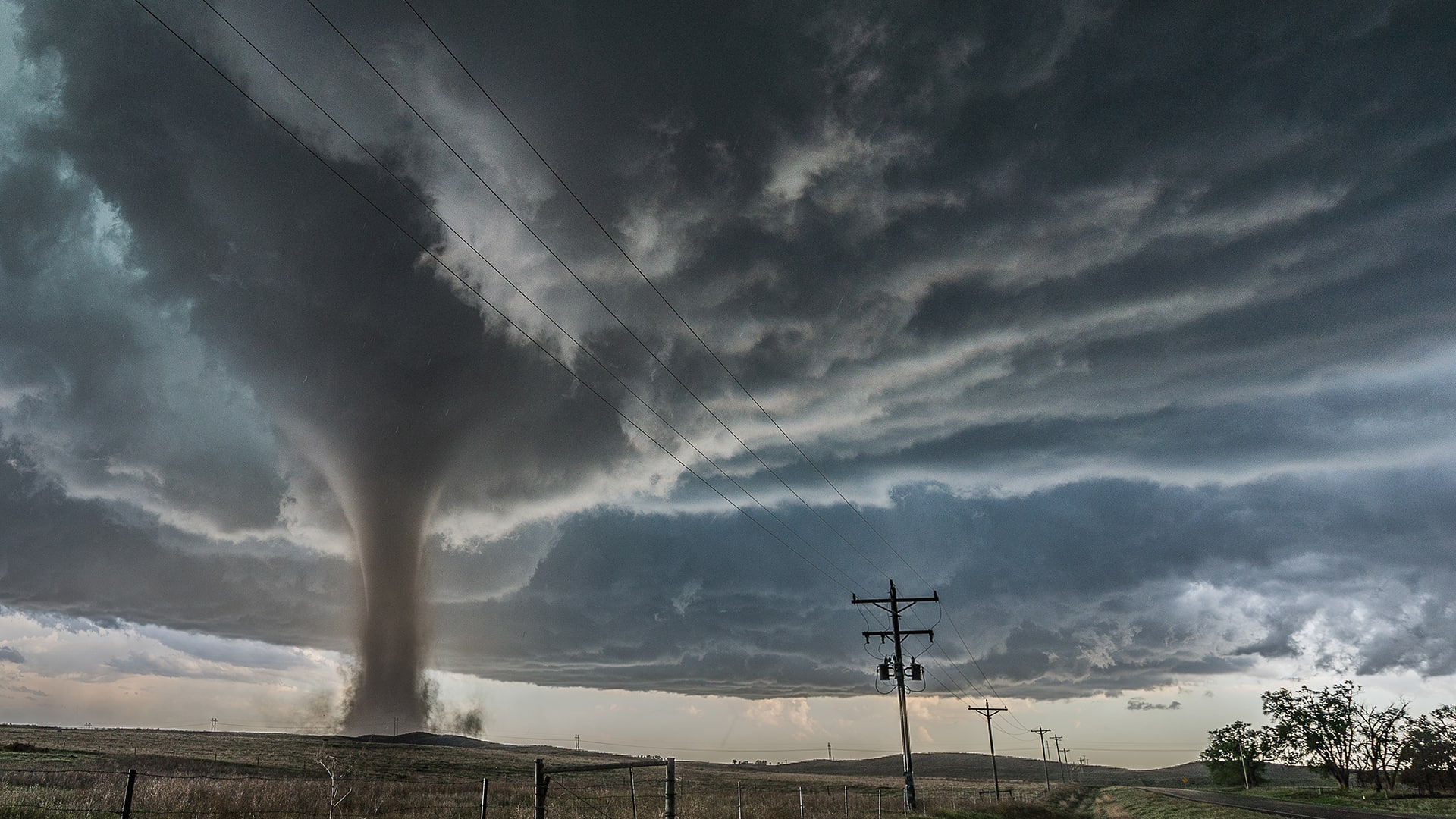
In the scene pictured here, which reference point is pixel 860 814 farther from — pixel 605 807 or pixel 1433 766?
pixel 1433 766

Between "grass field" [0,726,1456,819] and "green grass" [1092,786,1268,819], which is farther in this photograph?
"green grass" [1092,786,1268,819]

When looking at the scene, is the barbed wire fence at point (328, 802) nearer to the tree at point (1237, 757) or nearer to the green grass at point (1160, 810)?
the green grass at point (1160, 810)

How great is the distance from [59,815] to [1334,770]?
126 meters

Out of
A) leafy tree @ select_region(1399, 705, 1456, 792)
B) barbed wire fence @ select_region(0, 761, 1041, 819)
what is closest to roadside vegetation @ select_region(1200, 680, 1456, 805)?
leafy tree @ select_region(1399, 705, 1456, 792)

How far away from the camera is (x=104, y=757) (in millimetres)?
62031

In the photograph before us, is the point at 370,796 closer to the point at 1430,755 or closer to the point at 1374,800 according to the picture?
the point at 1374,800

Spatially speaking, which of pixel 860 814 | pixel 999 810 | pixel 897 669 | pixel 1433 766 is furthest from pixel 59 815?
pixel 1433 766

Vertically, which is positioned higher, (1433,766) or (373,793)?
(373,793)

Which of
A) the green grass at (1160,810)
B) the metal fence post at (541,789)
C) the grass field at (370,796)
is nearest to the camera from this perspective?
the metal fence post at (541,789)

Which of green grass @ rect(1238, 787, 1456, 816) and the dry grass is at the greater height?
the dry grass

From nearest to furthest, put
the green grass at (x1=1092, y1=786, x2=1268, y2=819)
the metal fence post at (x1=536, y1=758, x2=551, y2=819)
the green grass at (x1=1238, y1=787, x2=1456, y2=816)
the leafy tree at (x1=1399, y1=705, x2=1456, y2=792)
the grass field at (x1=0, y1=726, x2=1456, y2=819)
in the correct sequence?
the metal fence post at (x1=536, y1=758, x2=551, y2=819) < the grass field at (x1=0, y1=726, x2=1456, y2=819) < the green grass at (x1=1092, y1=786, x2=1268, y2=819) < the green grass at (x1=1238, y1=787, x2=1456, y2=816) < the leafy tree at (x1=1399, y1=705, x2=1456, y2=792)

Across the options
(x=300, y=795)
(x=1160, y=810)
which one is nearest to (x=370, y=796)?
(x=300, y=795)

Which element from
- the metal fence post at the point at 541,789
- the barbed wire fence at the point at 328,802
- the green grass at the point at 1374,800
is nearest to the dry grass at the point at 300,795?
the barbed wire fence at the point at 328,802

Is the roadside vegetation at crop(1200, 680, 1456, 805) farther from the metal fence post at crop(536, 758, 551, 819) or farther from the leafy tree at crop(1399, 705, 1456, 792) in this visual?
the metal fence post at crop(536, 758, 551, 819)
